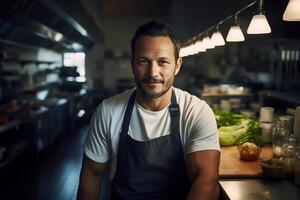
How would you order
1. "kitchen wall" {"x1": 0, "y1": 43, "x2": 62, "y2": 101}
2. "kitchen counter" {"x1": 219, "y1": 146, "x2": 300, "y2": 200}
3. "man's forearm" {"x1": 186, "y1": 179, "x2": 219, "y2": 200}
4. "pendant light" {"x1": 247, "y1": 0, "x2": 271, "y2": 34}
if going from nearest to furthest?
"man's forearm" {"x1": 186, "y1": 179, "x2": 219, "y2": 200}
"kitchen counter" {"x1": 219, "y1": 146, "x2": 300, "y2": 200}
"pendant light" {"x1": 247, "y1": 0, "x2": 271, "y2": 34}
"kitchen wall" {"x1": 0, "y1": 43, "x2": 62, "y2": 101}

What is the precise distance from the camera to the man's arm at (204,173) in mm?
1529

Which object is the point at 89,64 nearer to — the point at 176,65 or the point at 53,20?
the point at 53,20

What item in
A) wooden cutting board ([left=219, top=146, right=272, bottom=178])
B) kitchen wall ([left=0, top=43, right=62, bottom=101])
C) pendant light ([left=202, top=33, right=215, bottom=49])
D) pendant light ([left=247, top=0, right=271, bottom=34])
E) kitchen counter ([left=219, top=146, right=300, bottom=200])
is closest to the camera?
kitchen counter ([left=219, top=146, right=300, bottom=200])

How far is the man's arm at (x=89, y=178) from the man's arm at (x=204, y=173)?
48 cm

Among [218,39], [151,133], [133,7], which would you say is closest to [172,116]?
[151,133]

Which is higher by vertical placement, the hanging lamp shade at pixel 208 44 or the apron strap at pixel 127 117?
the hanging lamp shade at pixel 208 44

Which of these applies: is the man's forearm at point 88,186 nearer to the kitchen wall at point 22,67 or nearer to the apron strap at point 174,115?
the apron strap at point 174,115

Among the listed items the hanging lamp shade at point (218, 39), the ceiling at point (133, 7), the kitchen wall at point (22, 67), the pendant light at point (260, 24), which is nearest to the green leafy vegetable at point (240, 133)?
the pendant light at point (260, 24)

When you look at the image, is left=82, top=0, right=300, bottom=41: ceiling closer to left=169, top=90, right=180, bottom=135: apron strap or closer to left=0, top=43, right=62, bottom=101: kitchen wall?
left=169, top=90, right=180, bottom=135: apron strap

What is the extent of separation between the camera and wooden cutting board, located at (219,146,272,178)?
6.27 ft

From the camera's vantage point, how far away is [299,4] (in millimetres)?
1553

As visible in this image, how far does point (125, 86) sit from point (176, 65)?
957 cm

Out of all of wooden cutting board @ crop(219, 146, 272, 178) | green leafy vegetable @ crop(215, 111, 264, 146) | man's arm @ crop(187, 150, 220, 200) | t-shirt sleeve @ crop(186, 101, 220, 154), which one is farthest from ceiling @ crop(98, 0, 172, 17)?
man's arm @ crop(187, 150, 220, 200)

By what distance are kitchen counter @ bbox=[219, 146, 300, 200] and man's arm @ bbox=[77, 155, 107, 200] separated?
2.18ft
